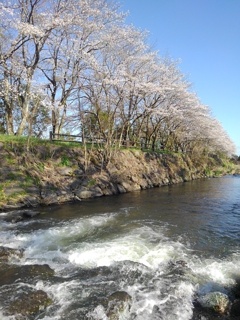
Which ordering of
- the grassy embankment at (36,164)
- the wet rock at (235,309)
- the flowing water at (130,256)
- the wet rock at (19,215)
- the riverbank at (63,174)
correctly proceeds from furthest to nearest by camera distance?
the riverbank at (63,174) → the grassy embankment at (36,164) → the wet rock at (19,215) → the flowing water at (130,256) → the wet rock at (235,309)

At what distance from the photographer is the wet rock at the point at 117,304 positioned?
14.1ft

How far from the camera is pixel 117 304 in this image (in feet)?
14.8

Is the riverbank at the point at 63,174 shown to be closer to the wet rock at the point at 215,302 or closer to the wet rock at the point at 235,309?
the wet rock at the point at 215,302

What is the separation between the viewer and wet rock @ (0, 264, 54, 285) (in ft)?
17.8

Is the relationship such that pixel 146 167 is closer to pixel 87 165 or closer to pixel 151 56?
pixel 87 165

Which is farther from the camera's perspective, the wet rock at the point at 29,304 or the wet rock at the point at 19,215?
the wet rock at the point at 19,215

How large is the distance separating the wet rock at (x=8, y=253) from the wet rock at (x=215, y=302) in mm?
4759

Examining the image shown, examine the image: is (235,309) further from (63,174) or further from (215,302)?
(63,174)

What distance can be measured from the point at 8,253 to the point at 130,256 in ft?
10.9

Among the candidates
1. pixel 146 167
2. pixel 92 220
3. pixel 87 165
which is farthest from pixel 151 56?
pixel 92 220

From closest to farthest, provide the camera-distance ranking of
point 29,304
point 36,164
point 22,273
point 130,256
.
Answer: point 29,304, point 22,273, point 130,256, point 36,164

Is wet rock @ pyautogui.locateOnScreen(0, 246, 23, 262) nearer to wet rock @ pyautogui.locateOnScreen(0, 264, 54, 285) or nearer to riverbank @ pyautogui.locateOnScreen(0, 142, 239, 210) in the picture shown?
wet rock @ pyautogui.locateOnScreen(0, 264, 54, 285)

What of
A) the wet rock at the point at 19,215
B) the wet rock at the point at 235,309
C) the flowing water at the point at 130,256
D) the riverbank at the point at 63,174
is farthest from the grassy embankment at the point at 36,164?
the wet rock at the point at 235,309

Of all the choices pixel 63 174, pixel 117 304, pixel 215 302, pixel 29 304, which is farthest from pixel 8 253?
pixel 63 174
